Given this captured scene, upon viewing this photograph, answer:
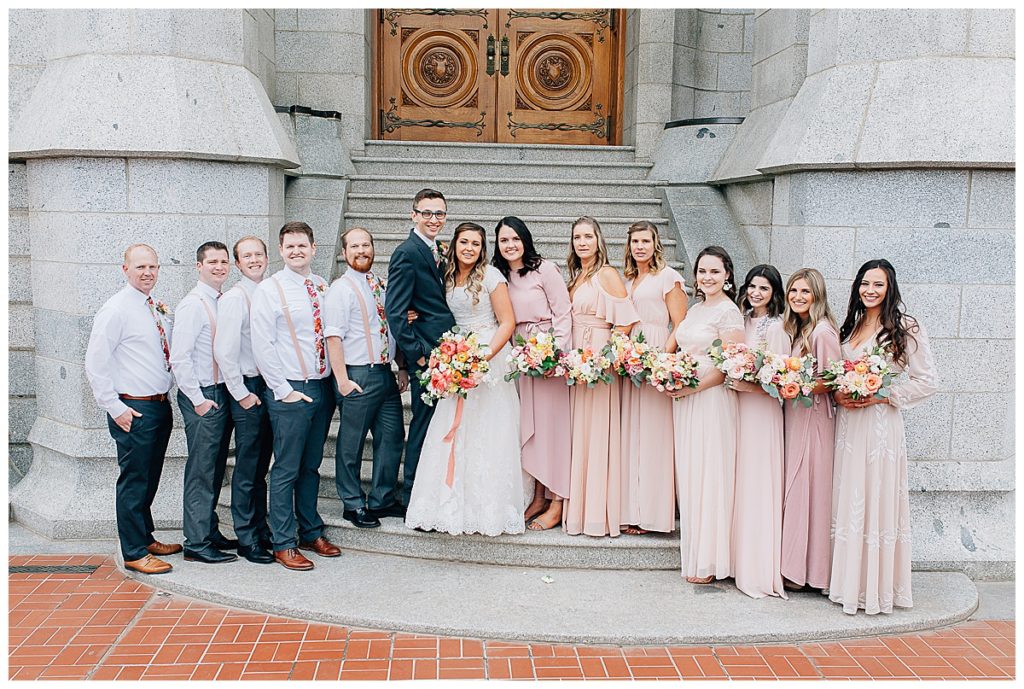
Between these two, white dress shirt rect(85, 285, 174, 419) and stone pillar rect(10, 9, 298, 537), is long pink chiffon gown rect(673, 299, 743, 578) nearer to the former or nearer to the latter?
white dress shirt rect(85, 285, 174, 419)

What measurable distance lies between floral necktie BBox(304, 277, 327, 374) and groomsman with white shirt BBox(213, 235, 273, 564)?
1.05 ft

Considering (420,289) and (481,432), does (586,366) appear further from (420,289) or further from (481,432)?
(420,289)

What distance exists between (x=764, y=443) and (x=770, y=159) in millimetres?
2429

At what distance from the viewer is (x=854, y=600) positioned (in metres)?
4.95

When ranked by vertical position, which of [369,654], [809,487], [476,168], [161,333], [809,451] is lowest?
[369,654]

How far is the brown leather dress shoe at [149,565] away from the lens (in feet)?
17.7

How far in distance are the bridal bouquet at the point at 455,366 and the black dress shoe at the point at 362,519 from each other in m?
0.95

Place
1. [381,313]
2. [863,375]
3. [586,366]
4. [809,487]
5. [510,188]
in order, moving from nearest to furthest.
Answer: [863,375] → [809,487] → [586,366] → [381,313] → [510,188]

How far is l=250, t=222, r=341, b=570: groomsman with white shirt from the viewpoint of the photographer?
520cm

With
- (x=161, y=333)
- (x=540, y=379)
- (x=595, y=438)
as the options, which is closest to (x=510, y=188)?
(x=540, y=379)

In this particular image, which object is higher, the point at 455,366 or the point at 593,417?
the point at 455,366

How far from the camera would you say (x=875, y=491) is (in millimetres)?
4871

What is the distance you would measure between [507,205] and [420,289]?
3.35m

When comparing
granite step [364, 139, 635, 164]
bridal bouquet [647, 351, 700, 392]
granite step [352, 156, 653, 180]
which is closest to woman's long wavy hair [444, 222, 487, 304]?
bridal bouquet [647, 351, 700, 392]
